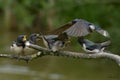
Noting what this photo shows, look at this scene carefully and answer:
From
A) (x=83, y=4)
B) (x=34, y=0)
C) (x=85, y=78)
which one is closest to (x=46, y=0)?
(x=34, y=0)

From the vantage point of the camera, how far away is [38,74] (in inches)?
389

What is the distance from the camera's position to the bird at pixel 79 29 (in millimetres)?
4032

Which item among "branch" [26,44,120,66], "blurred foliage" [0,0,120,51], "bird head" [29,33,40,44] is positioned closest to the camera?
"branch" [26,44,120,66]

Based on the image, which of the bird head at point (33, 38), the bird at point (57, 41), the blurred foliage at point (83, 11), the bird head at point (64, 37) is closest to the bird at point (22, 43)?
the bird head at point (33, 38)

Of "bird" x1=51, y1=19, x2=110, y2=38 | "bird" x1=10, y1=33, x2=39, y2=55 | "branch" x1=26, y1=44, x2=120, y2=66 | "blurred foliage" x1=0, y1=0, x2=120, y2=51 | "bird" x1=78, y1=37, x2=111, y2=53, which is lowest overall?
"branch" x1=26, y1=44, x2=120, y2=66

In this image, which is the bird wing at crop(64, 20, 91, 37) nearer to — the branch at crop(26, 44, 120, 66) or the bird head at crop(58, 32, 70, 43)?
the bird head at crop(58, 32, 70, 43)

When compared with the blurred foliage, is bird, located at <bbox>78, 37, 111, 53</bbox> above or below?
below

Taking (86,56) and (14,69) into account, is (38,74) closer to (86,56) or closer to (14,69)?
(14,69)

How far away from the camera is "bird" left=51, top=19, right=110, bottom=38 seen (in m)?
4.03

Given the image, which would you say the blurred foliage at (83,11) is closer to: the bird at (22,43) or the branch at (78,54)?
the bird at (22,43)

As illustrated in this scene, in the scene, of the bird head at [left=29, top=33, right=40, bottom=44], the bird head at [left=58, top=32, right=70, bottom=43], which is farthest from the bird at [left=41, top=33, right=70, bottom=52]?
the bird head at [left=29, top=33, right=40, bottom=44]

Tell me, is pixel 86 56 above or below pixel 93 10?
below

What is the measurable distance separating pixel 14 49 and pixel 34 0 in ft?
23.1

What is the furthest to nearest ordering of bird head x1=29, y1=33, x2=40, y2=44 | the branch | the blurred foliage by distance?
the blurred foliage
bird head x1=29, y1=33, x2=40, y2=44
the branch
